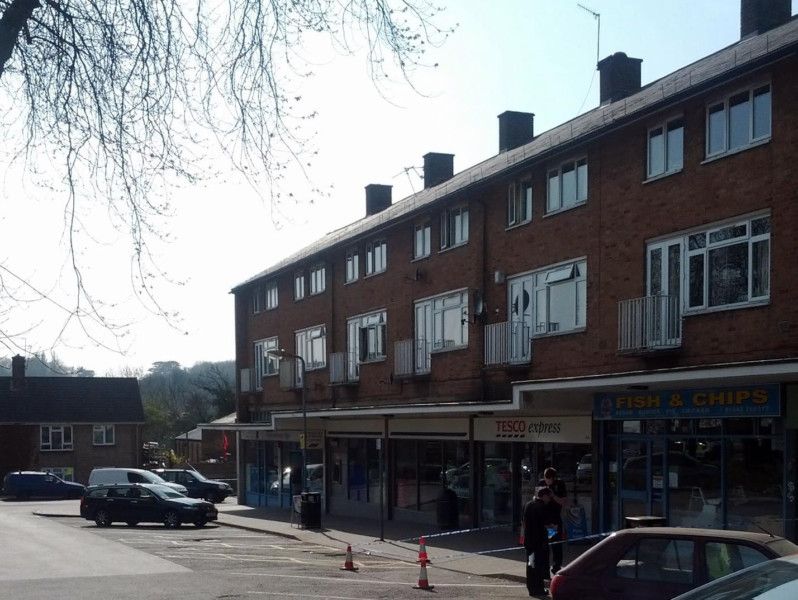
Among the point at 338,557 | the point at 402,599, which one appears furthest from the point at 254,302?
the point at 402,599

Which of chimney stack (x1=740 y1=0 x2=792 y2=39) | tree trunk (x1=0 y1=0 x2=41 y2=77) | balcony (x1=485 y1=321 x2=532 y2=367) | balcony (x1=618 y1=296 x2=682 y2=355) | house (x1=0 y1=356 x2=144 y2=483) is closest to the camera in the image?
tree trunk (x1=0 y1=0 x2=41 y2=77)

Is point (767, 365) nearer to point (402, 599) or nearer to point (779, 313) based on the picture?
point (779, 313)

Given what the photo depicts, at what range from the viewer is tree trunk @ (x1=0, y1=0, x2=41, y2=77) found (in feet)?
27.0

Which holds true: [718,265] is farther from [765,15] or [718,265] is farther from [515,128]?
[515,128]

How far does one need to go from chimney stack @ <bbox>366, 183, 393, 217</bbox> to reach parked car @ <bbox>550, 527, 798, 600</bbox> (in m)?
29.5

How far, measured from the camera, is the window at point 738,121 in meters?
17.8

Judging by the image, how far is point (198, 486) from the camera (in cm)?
4628

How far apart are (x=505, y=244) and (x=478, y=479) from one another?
610cm

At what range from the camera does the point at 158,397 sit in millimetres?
90312

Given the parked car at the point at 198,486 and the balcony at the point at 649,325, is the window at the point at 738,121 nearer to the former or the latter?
the balcony at the point at 649,325

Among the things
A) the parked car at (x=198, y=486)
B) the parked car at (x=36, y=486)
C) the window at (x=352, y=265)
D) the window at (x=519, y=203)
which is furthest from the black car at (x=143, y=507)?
the parked car at (x=36, y=486)

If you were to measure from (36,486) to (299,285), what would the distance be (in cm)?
2484

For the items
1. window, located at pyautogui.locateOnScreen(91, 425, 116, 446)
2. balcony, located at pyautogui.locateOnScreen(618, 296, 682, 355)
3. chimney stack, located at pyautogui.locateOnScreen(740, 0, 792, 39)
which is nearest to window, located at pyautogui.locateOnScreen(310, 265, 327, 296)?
balcony, located at pyautogui.locateOnScreen(618, 296, 682, 355)

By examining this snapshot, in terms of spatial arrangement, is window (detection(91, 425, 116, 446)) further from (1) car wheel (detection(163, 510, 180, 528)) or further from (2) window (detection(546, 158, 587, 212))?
(2) window (detection(546, 158, 587, 212))
